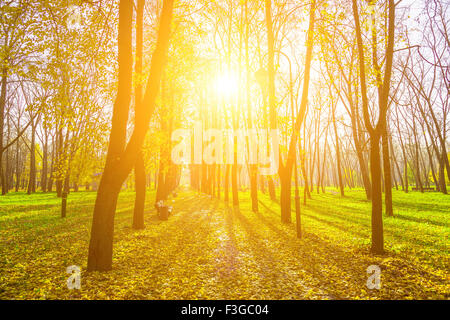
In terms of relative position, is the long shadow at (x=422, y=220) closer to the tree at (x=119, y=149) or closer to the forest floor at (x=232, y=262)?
the forest floor at (x=232, y=262)

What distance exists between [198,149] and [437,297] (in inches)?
1099

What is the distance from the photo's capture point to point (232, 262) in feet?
21.7

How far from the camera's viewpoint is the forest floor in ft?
15.4

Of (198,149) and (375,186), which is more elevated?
(198,149)

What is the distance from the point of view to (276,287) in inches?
197

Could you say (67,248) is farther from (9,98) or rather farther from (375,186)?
(9,98)

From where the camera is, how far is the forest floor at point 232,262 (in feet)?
15.4

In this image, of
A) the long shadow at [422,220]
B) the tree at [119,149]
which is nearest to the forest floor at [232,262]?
the long shadow at [422,220]

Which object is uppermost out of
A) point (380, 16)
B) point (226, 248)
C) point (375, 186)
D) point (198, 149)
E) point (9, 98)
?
point (9, 98)

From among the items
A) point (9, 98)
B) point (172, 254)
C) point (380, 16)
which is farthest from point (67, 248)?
point (9, 98)

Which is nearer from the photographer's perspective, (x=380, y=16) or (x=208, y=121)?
(x=380, y=16)

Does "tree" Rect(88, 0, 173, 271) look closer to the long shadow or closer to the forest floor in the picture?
the forest floor

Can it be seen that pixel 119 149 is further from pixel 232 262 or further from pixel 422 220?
pixel 422 220

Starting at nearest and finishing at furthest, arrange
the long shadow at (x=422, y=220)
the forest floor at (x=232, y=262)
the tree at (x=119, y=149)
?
the forest floor at (x=232, y=262) → the tree at (x=119, y=149) → the long shadow at (x=422, y=220)
